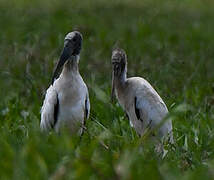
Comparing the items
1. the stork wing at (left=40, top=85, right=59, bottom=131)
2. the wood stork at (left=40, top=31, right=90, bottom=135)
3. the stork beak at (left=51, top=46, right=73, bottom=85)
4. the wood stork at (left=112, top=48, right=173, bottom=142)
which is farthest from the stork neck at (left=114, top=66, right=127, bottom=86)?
the stork wing at (left=40, top=85, right=59, bottom=131)

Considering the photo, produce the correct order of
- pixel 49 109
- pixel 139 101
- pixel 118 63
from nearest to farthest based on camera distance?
1. pixel 49 109
2. pixel 139 101
3. pixel 118 63

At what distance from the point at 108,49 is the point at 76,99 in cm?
530

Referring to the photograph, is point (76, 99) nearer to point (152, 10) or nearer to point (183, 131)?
point (183, 131)

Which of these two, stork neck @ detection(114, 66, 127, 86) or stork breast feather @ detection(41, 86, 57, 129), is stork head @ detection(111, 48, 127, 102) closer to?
stork neck @ detection(114, 66, 127, 86)

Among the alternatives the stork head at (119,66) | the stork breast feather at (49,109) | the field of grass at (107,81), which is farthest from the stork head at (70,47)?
the field of grass at (107,81)

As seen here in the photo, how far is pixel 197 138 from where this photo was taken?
631cm

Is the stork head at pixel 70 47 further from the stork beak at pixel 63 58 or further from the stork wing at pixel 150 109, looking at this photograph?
the stork wing at pixel 150 109

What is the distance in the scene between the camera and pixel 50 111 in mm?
6078

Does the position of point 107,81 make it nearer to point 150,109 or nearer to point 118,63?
point 118,63

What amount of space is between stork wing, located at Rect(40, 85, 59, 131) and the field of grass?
122 millimetres

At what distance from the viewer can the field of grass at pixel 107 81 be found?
4160 mm

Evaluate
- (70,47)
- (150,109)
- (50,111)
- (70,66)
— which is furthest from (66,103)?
(150,109)

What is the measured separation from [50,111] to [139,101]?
699 mm

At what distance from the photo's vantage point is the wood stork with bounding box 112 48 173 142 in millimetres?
6137
